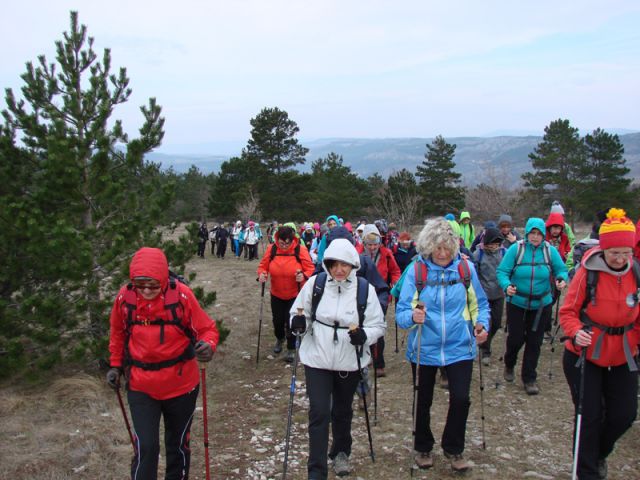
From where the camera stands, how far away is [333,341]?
14.1 feet

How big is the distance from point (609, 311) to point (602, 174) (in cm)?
4363

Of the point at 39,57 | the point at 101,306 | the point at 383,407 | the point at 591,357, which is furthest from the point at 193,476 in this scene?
the point at 39,57

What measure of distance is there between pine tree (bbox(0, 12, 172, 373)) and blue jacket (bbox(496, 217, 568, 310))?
16.6ft

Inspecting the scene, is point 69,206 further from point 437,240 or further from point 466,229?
point 466,229

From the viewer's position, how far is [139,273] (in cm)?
364

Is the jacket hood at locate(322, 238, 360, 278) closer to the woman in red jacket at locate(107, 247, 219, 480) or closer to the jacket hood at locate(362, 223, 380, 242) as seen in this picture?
the woman in red jacket at locate(107, 247, 219, 480)

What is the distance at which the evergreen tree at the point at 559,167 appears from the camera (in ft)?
138

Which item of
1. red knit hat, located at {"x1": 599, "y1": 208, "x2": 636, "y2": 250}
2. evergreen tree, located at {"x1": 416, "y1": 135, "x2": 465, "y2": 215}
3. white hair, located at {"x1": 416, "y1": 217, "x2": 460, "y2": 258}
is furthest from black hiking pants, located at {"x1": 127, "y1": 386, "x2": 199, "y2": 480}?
evergreen tree, located at {"x1": 416, "y1": 135, "x2": 465, "y2": 215}

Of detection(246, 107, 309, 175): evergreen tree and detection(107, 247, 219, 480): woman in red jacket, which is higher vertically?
detection(246, 107, 309, 175): evergreen tree

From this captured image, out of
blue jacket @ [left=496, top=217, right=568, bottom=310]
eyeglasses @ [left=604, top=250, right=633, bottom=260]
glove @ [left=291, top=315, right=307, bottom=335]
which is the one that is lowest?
glove @ [left=291, top=315, right=307, bottom=335]

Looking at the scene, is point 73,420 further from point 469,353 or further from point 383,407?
point 469,353

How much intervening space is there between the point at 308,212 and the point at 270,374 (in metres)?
37.3

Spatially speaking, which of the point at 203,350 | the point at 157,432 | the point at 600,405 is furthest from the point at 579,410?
the point at 157,432

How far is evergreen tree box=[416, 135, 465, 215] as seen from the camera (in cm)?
4434
